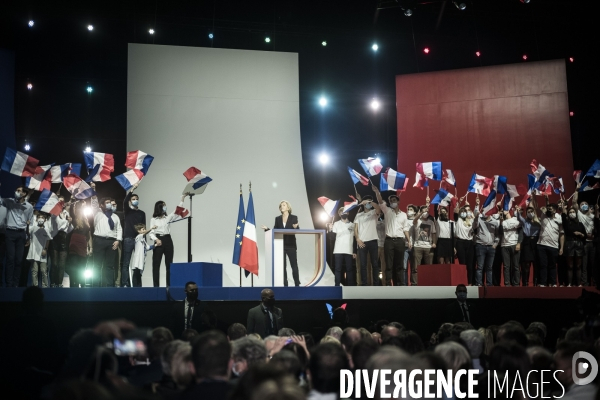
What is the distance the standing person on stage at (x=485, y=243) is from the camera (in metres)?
11.9

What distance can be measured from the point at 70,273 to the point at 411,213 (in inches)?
227

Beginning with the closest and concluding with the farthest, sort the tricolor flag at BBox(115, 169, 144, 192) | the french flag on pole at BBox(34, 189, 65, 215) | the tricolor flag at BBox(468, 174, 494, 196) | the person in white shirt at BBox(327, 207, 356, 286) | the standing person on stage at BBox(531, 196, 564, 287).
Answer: the french flag on pole at BBox(34, 189, 65, 215)
the tricolor flag at BBox(115, 169, 144, 192)
the person in white shirt at BBox(327, 207, 356, 286)
the standing person on stage at BBox(531, 196, 564, 287)
the tricolor flag at BBox(468, 174, 494, 196)

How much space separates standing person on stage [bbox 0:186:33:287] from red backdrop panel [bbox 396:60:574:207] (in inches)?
336

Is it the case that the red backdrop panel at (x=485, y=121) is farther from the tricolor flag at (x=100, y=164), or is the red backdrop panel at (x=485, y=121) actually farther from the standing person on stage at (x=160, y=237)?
the tricolor flag at (x=100, y=164)

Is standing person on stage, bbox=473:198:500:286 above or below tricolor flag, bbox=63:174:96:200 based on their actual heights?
below

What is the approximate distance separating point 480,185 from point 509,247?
1.70 metres

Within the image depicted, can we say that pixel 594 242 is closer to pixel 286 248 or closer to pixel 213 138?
Result: pixel 286 248

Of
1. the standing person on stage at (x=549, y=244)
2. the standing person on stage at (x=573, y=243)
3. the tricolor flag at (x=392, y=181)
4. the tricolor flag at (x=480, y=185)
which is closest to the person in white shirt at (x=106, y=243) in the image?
the tricolor flag at (x=392, y=181)

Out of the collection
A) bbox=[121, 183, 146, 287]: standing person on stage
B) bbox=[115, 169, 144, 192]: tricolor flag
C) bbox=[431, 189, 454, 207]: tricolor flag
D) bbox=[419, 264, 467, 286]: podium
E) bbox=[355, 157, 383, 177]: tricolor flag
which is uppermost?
bbox=[355, 157, 383, 177]: tricolor flag

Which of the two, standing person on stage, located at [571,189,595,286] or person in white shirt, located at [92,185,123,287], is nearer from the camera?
person in white shirt, located at [92,185,123,287]

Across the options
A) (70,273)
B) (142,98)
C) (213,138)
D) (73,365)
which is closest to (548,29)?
(213,138)

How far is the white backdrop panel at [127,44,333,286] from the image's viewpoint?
14.6 metres

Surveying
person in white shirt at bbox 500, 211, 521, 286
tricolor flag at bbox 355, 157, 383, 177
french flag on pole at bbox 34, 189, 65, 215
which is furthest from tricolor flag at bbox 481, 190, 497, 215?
french flag on pole at bbox 34, 189, 65, 215

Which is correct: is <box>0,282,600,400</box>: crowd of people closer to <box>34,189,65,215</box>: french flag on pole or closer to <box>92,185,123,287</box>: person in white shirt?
<box>92,185,123,287</box>: person in white shirt
